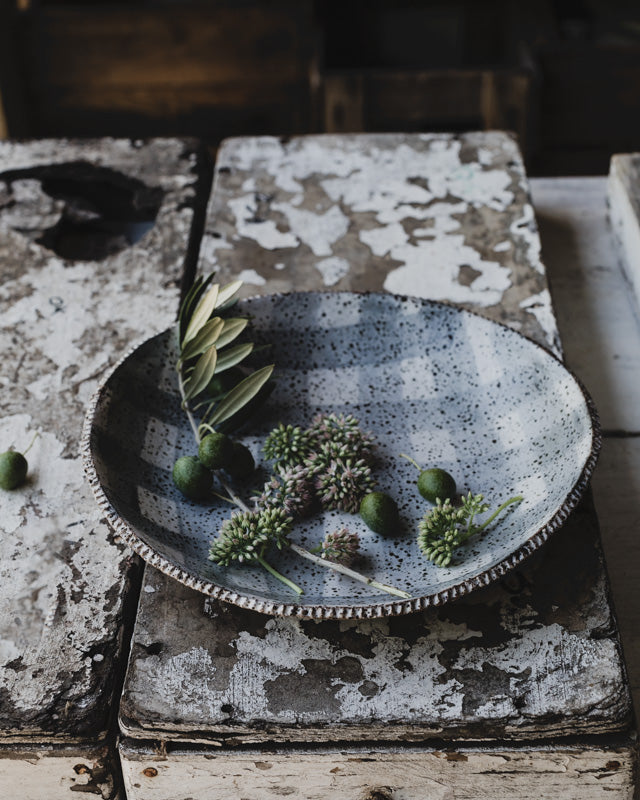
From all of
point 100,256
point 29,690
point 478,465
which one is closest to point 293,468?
point 478,465

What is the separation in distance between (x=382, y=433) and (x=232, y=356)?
189mm

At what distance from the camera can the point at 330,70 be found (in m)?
2.46

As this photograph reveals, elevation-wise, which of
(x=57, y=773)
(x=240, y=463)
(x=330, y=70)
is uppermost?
(x=240, y=463)

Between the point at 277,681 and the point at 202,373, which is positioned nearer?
the point at 277,681

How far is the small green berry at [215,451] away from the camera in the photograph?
872 millimetres

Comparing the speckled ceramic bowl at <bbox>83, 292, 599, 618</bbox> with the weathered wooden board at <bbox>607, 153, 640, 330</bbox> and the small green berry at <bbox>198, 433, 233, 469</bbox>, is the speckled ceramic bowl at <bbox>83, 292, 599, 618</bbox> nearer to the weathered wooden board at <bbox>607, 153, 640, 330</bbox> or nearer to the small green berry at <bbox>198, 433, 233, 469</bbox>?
the small green berry at <bbox>198, 433, 233, 469</bbox>

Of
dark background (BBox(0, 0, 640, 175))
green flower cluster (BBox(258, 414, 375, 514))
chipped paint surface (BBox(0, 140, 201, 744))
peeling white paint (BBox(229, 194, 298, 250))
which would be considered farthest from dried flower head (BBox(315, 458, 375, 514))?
dark background (BBox(0, 0, 640, 175))

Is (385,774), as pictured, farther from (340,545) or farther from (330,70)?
(330,70)

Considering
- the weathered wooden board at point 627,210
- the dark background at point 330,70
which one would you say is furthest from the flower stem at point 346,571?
the dark background at point 330,70

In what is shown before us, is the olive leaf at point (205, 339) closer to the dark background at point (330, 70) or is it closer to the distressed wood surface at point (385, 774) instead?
the distressed wood surface at point (385, 774)

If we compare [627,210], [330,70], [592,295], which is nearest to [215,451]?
[592,295]

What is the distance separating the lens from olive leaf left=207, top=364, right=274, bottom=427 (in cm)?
92

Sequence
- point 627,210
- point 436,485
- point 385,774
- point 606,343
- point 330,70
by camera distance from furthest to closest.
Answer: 1. point 330,70
2. point 627,210
3. point 606,343
4. point 436,485
5. point 385,774

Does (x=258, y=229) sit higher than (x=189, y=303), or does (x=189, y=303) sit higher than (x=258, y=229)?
(x=189, y=303)
